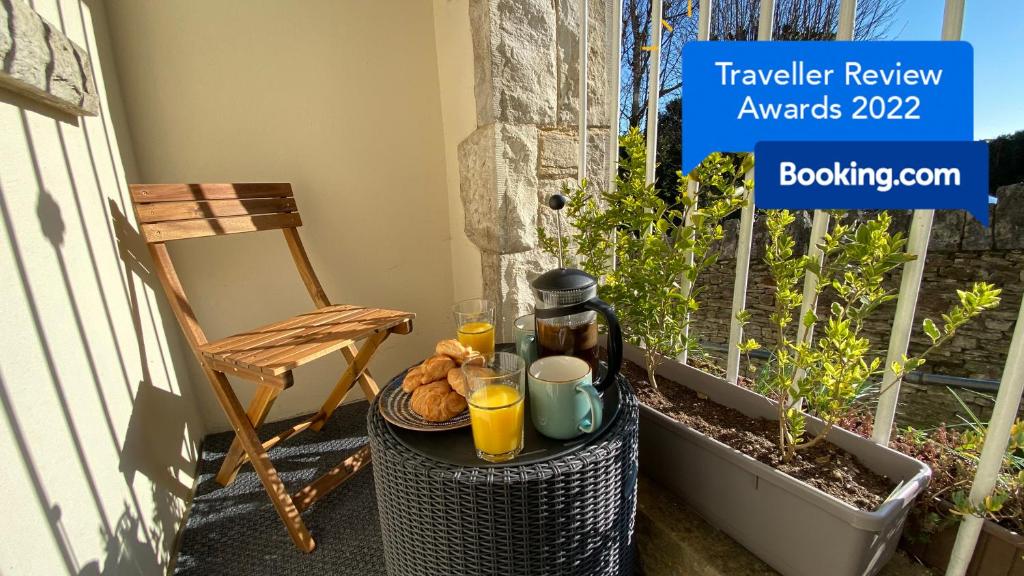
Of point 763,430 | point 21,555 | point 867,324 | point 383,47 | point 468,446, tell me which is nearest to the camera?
point 21,555

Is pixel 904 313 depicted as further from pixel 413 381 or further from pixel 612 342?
pixel 413 381

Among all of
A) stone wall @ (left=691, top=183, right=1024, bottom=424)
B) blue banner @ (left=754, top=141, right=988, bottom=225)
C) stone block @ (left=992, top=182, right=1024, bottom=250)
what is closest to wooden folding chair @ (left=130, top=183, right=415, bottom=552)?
blue banner @ (left=754, top=141, right=988, bottom=225)

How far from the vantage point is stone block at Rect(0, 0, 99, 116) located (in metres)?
0.86

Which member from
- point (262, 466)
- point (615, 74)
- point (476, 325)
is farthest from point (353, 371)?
point (615, 74)

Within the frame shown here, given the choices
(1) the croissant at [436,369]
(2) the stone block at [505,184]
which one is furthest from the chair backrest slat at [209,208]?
(1) the croissant at [436,369]

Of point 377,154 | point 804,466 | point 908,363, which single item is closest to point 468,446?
point 804,466

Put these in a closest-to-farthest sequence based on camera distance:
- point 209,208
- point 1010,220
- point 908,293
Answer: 1. point 908,293
2. point 209,208
3. point 1010,220

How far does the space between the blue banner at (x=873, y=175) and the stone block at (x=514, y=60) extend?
92 cm

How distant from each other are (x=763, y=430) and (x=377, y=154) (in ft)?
6.09

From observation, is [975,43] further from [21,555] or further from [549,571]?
[21,555]

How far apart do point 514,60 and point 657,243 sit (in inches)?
37.4

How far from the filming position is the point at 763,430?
1073 millimetres

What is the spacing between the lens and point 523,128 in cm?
163

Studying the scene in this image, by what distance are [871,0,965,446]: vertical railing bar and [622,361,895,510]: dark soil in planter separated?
13 cm
